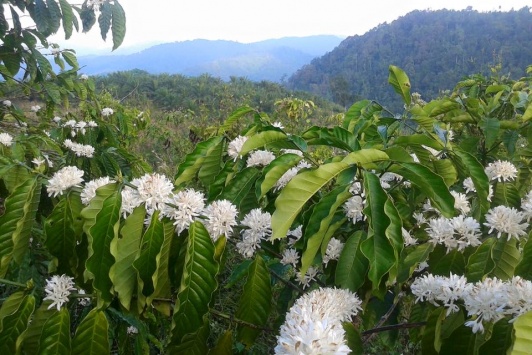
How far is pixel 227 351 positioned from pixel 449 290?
58 centimetres

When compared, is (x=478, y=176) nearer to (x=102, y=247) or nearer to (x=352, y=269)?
(x=352, y=269)

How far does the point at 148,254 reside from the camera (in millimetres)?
884

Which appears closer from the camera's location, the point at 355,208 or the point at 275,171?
the point at 275,171

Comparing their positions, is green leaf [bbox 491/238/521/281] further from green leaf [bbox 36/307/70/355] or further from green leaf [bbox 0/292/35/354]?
green leaf [bbox 0/292/35/354]

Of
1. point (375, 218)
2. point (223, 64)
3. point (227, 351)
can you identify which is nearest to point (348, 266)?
point (375, 218)

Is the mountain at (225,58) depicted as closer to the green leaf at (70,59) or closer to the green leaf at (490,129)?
the green leaf at (70,59)

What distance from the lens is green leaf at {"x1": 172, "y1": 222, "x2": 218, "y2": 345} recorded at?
2.78 feet

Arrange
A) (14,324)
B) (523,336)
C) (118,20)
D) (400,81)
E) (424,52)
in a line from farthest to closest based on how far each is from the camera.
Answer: (424,52)
(118,20)
(400,81)
(14,324)
(523,336)

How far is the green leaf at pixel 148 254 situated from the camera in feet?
2.88

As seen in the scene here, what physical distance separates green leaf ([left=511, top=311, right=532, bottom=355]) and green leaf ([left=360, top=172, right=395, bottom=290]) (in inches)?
9.5

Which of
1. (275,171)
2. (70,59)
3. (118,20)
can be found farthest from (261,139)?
(70,59)

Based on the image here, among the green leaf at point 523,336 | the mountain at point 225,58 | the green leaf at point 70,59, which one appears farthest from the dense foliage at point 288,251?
the mountain at point 225,58

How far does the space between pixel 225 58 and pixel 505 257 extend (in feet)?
345

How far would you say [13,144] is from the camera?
1.92 m
